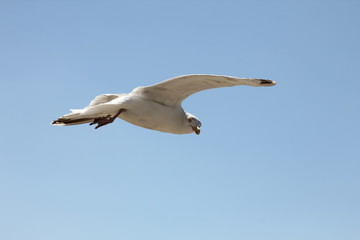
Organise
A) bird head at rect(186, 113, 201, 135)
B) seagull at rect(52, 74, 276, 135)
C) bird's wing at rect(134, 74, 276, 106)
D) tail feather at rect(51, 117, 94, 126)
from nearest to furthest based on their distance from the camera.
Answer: bird's wing at rect(134, 74, 276, 106) → seagull at rect(52, 74, 276, 135) → tail feather at rect(51, 117, 94, 126) → bird head at rect(186, 113, 201, 135)

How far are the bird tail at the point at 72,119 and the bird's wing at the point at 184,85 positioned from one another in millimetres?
1421

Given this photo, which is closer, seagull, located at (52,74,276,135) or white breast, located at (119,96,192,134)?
seagull, located at (52,74,276,135)

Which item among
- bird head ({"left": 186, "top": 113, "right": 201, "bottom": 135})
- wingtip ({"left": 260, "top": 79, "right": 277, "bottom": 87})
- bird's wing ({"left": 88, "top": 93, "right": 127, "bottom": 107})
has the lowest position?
bird head ({"left": 186, "top": 113, "right": 201, "bottom": 135})

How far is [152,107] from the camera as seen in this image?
12844 mm

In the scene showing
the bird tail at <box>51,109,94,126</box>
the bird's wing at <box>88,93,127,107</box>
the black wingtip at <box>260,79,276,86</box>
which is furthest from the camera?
the bird's wing at <box>88,93,127,107</box>

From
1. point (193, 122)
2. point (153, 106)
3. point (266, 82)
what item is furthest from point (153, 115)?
point (266, 82)

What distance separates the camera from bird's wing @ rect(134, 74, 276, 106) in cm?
1147

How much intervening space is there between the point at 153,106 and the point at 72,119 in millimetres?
1976

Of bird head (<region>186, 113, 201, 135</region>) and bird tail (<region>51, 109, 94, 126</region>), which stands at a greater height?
bird head (<region>186, 113, 201, 135</region>)

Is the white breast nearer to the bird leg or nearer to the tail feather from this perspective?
the bird leg

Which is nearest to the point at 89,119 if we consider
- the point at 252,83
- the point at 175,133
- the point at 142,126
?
the point at 142,126

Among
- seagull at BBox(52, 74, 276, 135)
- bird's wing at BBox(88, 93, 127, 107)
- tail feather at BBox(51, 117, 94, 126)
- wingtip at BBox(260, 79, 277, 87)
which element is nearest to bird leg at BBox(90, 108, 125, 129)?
seagull at BBox(52, 74, 276, 135)

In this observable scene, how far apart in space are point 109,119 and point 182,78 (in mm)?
1894

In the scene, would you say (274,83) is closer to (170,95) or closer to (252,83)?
(252,83)
